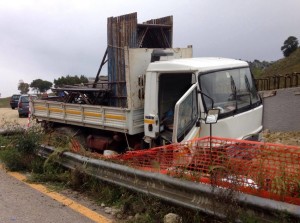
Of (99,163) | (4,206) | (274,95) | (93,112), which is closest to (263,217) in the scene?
(99,163)

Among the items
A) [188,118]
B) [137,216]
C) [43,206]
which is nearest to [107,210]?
[137,216]

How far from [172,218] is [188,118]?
229cm

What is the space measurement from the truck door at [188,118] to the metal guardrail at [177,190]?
50.0 inches

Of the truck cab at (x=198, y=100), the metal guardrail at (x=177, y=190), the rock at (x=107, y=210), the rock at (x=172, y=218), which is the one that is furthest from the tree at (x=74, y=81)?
the rock at (x=172, y=218)

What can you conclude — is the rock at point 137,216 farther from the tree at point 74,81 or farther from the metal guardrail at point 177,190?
the tree at point 74,81

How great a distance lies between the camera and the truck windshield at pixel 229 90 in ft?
20.1

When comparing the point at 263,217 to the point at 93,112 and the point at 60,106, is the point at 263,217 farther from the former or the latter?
the point at 60,106

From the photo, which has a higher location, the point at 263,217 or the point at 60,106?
the point at 60,106

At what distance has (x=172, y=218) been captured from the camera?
3.97 meters

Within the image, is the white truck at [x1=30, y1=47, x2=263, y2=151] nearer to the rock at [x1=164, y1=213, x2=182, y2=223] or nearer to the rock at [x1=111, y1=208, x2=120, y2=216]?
the rock at [x1=111, y1=208, x2=120, y2=216]

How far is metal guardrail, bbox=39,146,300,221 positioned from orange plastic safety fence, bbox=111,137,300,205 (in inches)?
6.7

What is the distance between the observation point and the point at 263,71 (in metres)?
29.5

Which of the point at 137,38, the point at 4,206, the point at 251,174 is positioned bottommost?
the point at 4,206

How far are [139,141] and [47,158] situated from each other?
172 cm
